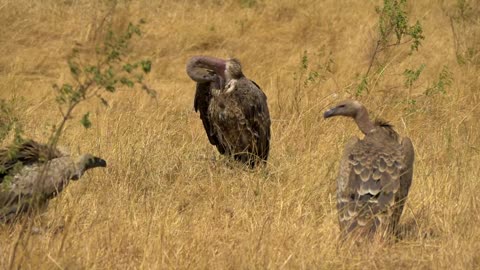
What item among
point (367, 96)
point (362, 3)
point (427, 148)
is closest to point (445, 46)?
point (362, 3)

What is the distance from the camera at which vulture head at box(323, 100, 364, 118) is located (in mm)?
6324

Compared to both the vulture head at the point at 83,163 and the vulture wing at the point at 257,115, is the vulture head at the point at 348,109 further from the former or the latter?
the vulture head at the point at 83,163

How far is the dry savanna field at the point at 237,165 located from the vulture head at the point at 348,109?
531 mm

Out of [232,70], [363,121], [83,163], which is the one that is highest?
[232,70]

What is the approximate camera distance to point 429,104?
9.14 m

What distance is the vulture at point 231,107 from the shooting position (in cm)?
765

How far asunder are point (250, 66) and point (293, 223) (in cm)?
636

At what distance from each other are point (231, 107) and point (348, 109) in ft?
5.03

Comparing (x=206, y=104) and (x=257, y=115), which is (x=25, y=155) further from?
(x=257, y=115)

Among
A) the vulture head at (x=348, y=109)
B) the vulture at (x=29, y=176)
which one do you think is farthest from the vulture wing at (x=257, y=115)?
the vulture at (x=29, y=176)

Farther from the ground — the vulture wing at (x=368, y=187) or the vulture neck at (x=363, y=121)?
the vulture neck at (x=363, y=121)

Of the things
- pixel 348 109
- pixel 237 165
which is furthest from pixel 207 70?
pixel 348 109

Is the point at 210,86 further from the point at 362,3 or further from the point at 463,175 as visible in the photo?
the point at 362,3

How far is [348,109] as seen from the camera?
6371 millimetres
